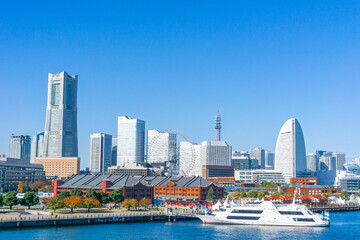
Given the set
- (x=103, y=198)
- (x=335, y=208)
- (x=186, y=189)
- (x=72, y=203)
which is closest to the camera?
(x=72, y=203)

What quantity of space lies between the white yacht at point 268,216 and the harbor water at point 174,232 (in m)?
2.69

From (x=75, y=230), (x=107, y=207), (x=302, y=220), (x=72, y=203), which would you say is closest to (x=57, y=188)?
(x=107, y=207)

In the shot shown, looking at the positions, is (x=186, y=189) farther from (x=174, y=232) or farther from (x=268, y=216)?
(x=174, y=232)

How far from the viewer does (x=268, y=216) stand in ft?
364

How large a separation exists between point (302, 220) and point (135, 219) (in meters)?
38.7

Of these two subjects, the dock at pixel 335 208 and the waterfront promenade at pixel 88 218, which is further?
the dock at pixel 335 208

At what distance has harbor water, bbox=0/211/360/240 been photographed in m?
92.2

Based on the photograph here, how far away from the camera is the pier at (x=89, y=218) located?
10112cm

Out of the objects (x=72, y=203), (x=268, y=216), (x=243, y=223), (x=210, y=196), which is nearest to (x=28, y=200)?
(x=72, y=203)

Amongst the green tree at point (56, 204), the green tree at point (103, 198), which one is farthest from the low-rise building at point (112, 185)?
the green tree at point (56, 204)

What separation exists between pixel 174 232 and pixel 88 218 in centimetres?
2111

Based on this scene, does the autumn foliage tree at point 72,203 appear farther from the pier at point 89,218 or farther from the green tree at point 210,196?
the green tree at point 210,196

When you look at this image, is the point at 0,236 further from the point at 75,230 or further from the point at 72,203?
the point at 72,203

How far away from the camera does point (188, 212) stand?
12988 cm
